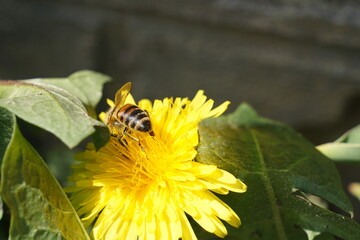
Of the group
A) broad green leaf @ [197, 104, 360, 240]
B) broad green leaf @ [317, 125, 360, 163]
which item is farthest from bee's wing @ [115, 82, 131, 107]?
broad green leaf @ [317, 125, 360, 163]

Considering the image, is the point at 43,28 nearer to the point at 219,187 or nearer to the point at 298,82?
the point at 298,82

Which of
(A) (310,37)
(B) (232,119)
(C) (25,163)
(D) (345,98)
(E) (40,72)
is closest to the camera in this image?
(C) (25,163)

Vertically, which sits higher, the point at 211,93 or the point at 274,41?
the point at 274,41

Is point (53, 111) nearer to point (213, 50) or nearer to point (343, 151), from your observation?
point (343, 151)

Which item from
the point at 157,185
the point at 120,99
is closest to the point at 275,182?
the point at 157,185

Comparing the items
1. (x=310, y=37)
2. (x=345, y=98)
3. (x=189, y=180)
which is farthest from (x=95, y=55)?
(x=189, y=180)

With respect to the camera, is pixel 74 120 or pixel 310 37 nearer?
pixel 74 120

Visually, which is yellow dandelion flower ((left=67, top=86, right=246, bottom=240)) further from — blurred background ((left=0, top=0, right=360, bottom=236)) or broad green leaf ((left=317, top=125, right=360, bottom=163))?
blurred background ((left=0, top=0, right=360, bottom=236))

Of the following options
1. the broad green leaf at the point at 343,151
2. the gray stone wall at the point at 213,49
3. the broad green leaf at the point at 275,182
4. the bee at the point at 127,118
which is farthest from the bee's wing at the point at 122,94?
the gray stone wall at the point at 213,49
